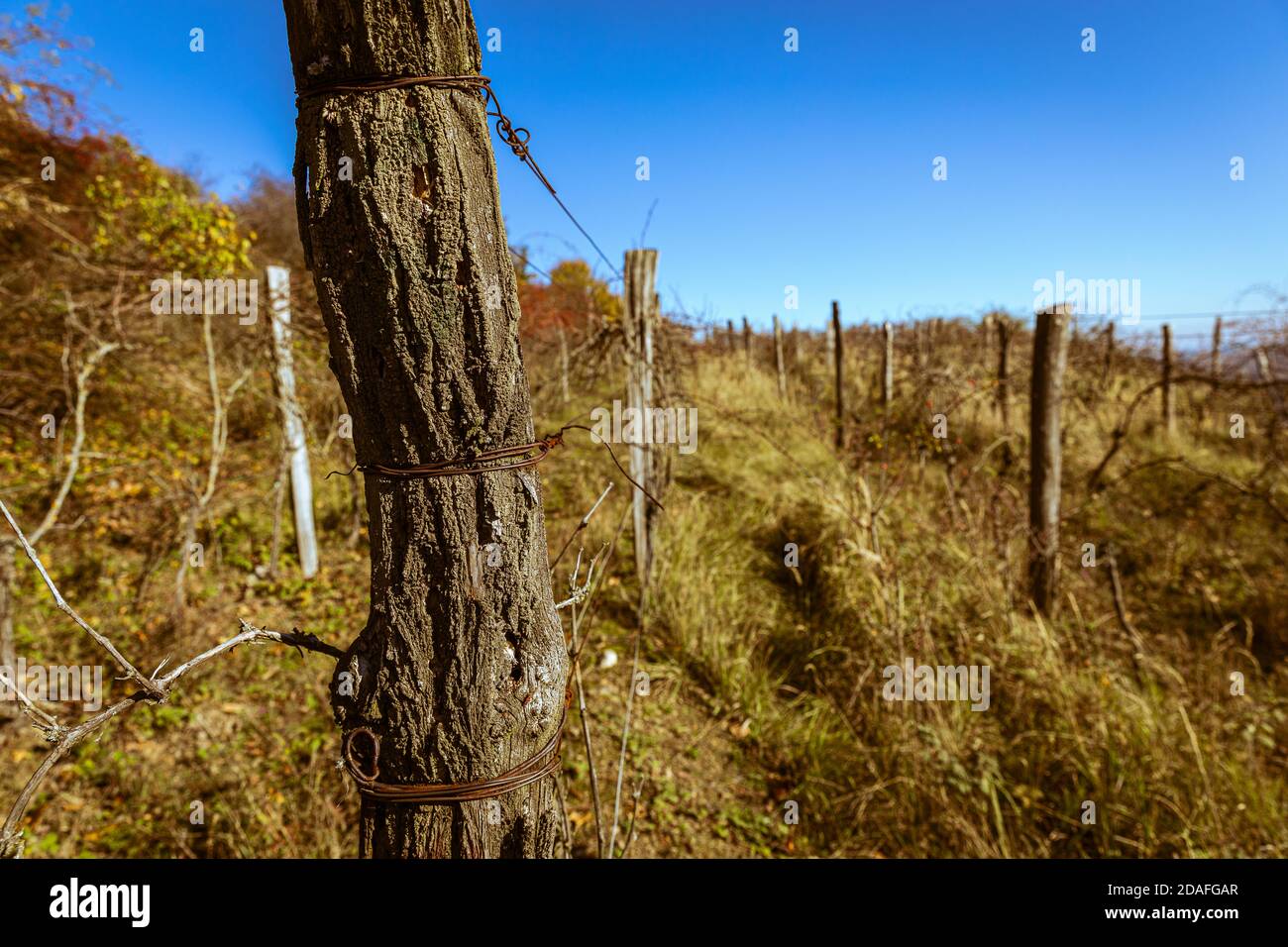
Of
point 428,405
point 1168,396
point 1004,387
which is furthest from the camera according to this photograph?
point 1168,396

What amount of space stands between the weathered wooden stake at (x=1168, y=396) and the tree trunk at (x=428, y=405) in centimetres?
910

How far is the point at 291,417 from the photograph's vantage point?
4.89 metres

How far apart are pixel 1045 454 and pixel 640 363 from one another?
279cm

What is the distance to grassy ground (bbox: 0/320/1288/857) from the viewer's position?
9.27 feet

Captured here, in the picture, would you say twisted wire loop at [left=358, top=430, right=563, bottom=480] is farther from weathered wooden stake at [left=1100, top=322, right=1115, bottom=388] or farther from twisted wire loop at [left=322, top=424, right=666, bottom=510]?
weathered wooden stake at [left=1100, top=322, right=1115, bottom=388]

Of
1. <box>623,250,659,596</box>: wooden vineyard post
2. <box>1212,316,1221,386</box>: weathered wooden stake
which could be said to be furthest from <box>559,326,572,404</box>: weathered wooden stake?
<box>1212,316,1221,386</box>: weathered wooden stake

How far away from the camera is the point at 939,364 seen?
947 centimetres

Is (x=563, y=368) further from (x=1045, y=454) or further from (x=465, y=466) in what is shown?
(x=465, y=466)

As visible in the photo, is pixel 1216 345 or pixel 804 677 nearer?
pixel 804 677

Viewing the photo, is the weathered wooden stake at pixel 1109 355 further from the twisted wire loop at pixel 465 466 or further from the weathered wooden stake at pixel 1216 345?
the twisted wire loop at pixel 465 466

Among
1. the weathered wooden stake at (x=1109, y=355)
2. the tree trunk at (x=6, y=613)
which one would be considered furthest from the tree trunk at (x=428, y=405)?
the weathered wooden stake at (x=1109, y=355)

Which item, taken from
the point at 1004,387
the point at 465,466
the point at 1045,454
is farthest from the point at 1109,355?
the point at 465,466
